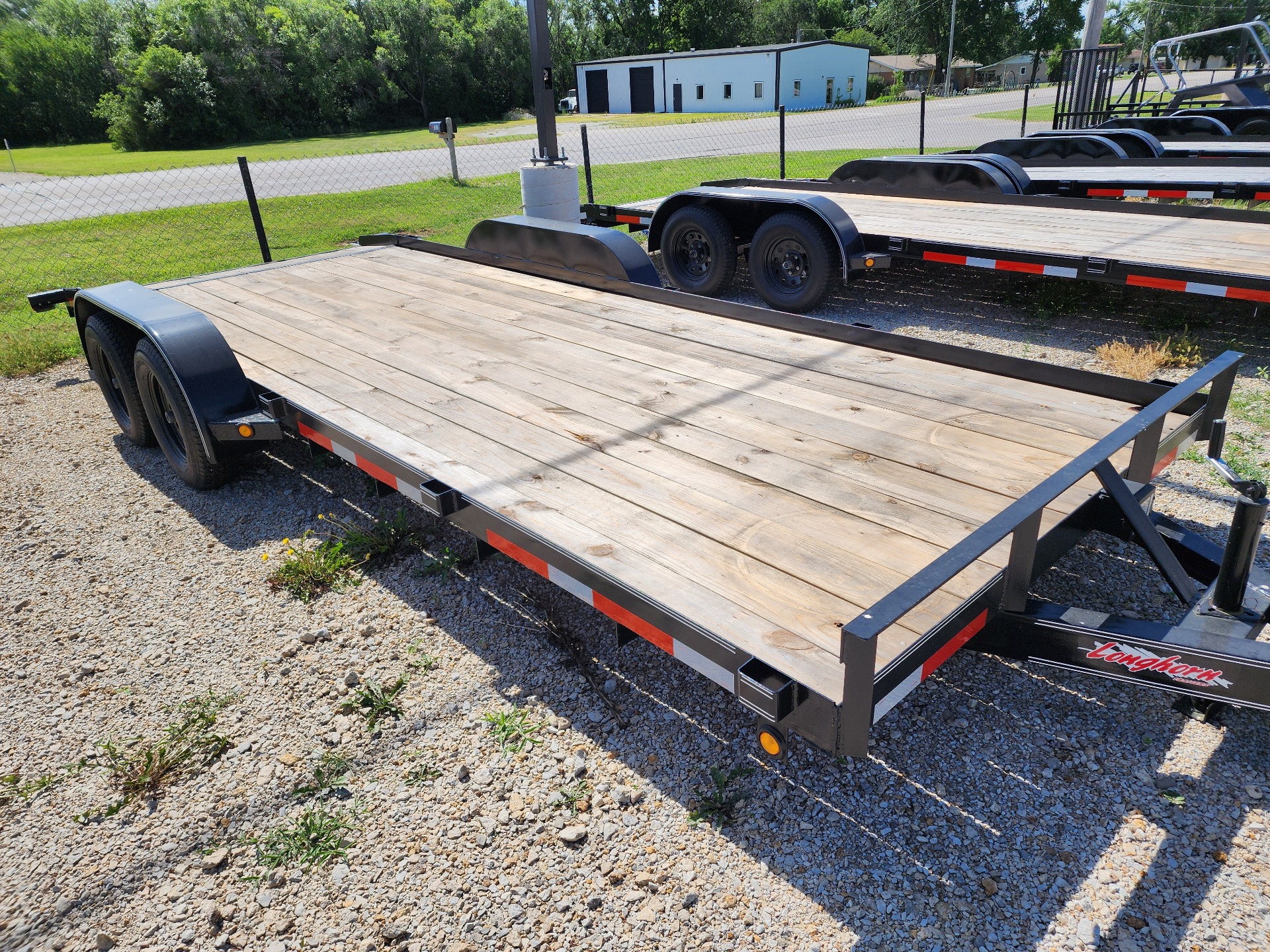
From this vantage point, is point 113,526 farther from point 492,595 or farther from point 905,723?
point 905,723

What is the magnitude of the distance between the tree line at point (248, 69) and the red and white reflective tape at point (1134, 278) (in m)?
46.2

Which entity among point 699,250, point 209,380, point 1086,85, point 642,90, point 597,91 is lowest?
point 699,250

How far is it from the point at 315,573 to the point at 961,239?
5.31 metres

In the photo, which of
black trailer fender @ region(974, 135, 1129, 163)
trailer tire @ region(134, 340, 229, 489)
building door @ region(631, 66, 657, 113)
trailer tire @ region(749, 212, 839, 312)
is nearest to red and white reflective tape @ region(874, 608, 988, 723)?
trailer tire @ region(134, 340, 229, 489)

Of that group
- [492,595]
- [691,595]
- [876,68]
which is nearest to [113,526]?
[492,595]

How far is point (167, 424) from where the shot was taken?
4695 millimetres

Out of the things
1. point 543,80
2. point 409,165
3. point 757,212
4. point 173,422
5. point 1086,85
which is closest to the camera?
point 173,422

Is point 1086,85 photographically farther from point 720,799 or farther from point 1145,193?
point 720,799

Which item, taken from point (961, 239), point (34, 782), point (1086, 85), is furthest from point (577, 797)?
point (1086, 85)

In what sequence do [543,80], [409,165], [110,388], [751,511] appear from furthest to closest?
[409,165] → [543,80] → [110,388] → [751,511]

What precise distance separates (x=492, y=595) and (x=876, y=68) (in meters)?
88.4

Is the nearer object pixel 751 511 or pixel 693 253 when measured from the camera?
pixel 751 511

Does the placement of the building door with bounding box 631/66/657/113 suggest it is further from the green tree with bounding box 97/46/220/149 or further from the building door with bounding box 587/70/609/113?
the green tree with bounding box 97/46/220/149

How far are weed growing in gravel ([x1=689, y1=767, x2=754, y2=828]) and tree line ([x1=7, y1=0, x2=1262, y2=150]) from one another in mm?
49010
